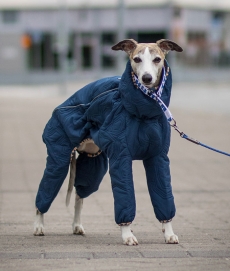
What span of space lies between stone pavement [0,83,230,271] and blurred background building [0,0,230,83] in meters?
42.2

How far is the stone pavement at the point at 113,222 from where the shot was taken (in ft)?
19.0

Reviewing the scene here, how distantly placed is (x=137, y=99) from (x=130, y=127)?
0.86 feet

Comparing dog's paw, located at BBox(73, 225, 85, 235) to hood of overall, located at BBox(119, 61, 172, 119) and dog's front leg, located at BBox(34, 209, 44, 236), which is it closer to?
dog's front leg, located at BBox(34, 209, 44, 236)

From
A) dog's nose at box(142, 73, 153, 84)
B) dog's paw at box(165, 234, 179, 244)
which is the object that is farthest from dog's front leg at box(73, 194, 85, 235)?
dog's nose at box(142, 73, 153, 84)

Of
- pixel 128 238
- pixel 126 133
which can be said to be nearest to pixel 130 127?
pixel 126 133

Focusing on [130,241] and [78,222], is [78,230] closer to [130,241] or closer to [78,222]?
[78,222]

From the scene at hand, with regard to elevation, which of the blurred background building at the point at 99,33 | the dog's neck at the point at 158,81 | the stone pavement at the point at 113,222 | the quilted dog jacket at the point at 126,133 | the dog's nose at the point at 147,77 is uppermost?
the dog's nose at the point at 147,77

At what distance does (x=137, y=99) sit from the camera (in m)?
6.47

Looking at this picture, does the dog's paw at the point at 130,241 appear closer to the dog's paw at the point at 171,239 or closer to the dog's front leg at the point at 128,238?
the dog's front leg at the point at 128,238

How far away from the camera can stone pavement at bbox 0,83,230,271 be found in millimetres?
5781

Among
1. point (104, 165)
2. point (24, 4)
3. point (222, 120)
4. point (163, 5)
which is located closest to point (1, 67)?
point (24, 4)

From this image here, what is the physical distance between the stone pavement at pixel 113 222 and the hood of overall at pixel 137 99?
108 cm

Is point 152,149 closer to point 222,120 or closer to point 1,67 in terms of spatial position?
point 222,120

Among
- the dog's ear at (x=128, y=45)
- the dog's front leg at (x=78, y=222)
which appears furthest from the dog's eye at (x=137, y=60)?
the dog's front leg at (x=78, y=222)
